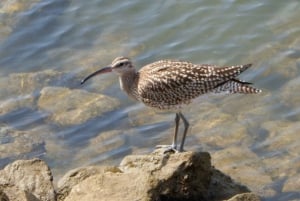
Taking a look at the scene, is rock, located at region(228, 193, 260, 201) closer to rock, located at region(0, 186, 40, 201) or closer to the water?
the water

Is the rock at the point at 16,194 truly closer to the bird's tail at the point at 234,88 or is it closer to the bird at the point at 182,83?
the bird at the point at 182,83

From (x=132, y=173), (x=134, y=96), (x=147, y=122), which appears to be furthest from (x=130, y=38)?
(x=132, y=173)

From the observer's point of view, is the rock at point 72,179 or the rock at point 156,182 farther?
the rock at point 72,179

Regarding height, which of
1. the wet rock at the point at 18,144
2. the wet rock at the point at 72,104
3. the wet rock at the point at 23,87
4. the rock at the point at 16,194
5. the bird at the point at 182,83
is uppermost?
the bird at the point at 182,83

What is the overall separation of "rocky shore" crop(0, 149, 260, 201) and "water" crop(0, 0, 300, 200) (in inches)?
64.5

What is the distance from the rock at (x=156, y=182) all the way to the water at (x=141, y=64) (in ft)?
5.46

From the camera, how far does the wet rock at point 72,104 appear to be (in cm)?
1066

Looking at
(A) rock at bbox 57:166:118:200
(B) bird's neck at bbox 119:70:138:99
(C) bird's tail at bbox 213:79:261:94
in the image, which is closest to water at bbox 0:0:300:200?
(C) bird's tail at bbox 213:79:261:94

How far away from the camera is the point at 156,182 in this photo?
22.5ft

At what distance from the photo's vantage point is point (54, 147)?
10125 millimetres

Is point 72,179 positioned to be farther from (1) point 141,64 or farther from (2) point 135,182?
(1) point 141,64

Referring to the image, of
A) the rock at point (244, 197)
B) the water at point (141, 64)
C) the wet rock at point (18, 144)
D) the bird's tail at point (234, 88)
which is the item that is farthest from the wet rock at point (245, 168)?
the wet rock at point (18, 144)

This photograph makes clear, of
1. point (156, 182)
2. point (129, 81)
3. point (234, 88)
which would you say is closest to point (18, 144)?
point (129, 81)

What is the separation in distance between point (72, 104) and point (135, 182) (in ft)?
13.9
